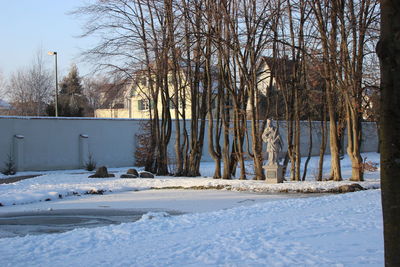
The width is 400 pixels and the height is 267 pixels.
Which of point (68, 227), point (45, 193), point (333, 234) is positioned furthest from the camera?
point (45, 193)

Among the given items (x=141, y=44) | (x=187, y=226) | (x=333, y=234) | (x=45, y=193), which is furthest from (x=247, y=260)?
(x=141, y=44)

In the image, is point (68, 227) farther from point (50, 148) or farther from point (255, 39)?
point (50, 148)

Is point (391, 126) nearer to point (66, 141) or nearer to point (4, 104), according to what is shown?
point (66, 141)

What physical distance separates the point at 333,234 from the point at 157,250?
3.01 meters

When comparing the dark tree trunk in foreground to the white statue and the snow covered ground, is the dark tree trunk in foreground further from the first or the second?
the white statue

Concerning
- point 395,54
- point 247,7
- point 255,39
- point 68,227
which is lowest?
point 68,227

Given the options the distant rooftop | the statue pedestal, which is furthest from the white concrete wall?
the distant rooftop

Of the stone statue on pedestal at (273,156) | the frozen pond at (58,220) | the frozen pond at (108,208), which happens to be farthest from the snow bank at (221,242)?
the stone statue on pedestal at (273,156)

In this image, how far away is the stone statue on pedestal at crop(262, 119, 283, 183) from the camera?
21953mm

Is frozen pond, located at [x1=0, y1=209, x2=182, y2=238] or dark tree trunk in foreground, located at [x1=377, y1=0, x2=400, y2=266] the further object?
frozen pond, located at [x1=0, y1=209, x2=182, y2=238]

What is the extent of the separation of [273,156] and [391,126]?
18062 mm

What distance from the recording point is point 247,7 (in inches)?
959

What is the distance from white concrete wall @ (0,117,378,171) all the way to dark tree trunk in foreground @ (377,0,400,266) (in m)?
26.5

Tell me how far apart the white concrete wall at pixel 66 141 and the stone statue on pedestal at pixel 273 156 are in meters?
8.32
